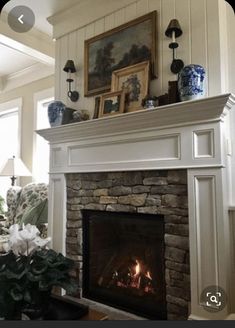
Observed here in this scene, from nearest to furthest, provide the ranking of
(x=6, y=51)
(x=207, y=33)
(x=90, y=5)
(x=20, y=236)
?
(x=20, y=236), (x=207, y=33), (x=90, y=5), (x=6, y=51)

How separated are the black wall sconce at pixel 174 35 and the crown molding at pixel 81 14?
0.54 metres

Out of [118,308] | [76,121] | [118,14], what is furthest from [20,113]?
[118,308]

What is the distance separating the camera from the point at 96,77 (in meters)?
2.49

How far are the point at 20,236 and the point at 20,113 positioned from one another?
3342 mm

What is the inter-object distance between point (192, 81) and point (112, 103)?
70cm

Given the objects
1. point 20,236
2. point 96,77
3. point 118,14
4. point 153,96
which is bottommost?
point 20,236

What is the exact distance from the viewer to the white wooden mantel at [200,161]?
1.72 metres

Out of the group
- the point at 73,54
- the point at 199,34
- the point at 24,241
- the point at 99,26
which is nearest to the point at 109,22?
the point at 99,26

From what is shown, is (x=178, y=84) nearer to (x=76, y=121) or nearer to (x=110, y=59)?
(x=110, y=59)

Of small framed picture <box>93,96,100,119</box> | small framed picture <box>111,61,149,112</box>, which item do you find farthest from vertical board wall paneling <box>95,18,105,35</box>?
small framed picture <box>93,96,100,119</box>

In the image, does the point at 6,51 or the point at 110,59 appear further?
the point at 6,51

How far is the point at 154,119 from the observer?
6.48ft

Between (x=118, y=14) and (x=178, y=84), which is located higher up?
(x=118, y=14)

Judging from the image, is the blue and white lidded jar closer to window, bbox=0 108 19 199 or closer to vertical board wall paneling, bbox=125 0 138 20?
vertical board wall paneling, bbox=125 0 138 20
